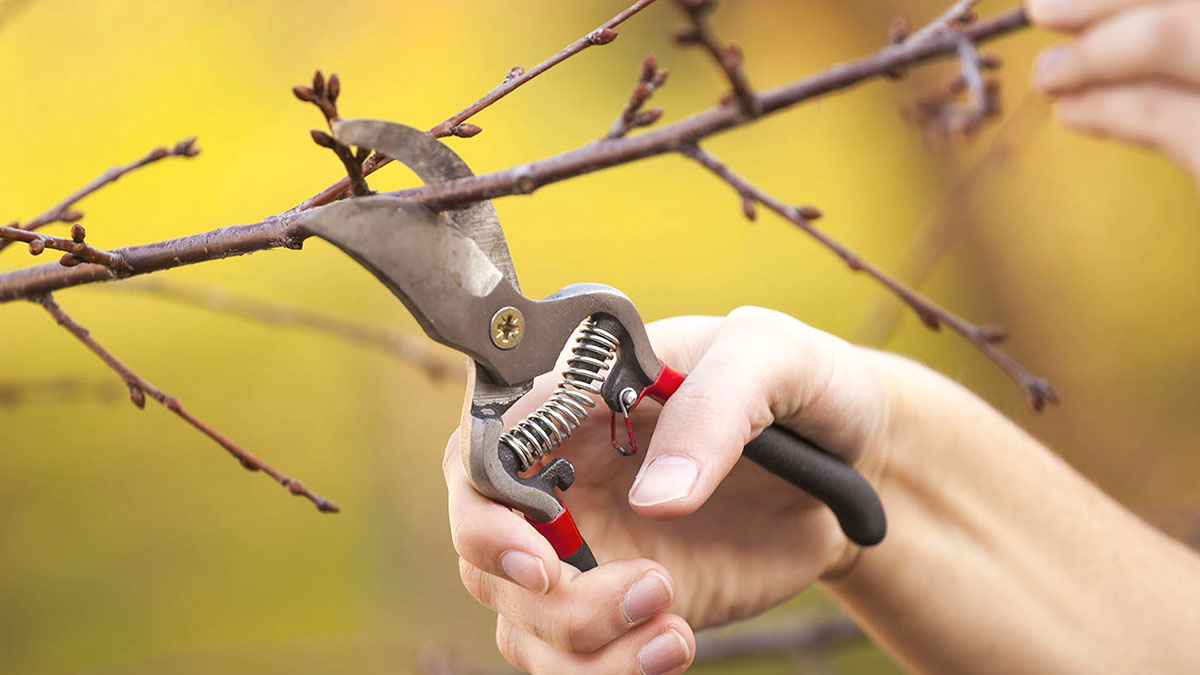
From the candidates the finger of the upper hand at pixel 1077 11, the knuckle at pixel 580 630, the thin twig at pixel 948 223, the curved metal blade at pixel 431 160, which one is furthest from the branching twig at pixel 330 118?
the thin twig at pixel 948 223

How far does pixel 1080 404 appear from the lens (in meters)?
A: 2.46

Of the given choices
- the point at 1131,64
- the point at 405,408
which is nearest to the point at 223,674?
the point at 405,408

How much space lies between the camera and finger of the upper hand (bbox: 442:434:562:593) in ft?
2.48

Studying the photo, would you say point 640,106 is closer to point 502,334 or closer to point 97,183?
point 502,334

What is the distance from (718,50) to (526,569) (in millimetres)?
449

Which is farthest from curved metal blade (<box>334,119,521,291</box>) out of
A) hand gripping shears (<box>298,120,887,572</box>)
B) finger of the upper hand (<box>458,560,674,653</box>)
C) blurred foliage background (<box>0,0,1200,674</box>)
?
blurred foliage background (<box>0,0,1200,674</box>)

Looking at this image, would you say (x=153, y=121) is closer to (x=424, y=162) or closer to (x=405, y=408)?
(x=405, y=408)

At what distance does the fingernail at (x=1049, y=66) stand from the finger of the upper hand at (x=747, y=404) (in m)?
0.33

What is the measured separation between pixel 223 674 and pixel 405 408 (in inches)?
25.9

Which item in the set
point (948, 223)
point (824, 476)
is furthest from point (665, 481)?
point (948, 223)

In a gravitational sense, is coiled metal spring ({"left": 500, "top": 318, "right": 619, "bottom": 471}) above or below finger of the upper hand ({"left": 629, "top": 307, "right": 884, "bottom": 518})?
above

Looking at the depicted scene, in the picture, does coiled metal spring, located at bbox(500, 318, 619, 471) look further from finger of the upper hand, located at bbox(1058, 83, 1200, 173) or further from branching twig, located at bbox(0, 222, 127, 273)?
finger of the upper hand, located at bbox(1058, 83, 1200, 173)

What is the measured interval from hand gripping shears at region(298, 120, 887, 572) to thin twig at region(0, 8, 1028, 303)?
30 millimetres

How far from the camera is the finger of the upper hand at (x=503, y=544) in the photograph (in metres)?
0.76
